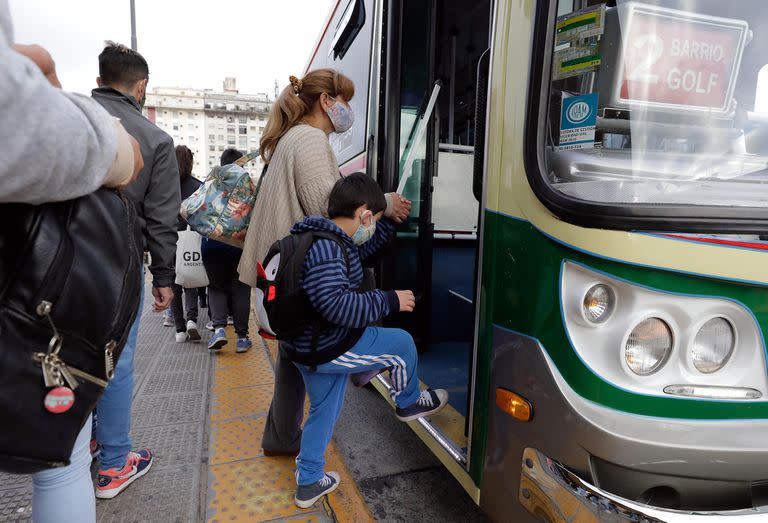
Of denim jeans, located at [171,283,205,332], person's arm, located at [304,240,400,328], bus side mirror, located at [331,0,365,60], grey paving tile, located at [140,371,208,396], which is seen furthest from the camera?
denim jeans, located at [171,283,205,332]

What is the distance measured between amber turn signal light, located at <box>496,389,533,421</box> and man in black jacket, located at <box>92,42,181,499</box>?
5.06 ft

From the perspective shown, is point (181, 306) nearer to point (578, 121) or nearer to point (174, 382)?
point (174, 382)

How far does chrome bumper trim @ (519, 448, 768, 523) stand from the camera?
112 centimetres

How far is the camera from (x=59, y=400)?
93cm

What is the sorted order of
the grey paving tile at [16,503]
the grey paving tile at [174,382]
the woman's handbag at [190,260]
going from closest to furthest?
the grey paving tile at [16,503], the grey paving tile at [174,382], the woman's handbag at [190,260]

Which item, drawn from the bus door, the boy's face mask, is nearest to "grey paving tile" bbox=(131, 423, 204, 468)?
the bus door

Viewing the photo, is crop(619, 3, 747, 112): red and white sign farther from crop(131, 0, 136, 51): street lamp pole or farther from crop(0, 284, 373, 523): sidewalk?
crop(131, 0, 136, 51): street lamp pole

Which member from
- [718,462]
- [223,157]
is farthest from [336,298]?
[223,157]

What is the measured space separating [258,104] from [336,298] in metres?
95.4

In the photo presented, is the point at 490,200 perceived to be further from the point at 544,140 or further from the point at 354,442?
the point at 354,442

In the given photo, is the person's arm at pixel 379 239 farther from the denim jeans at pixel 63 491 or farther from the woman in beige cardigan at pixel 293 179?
the denim jeans at pixel 63 491

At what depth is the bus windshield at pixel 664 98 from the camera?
1.29 m

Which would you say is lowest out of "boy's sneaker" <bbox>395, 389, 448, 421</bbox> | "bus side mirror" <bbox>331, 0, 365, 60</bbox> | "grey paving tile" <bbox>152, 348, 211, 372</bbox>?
"grey paving tile" <bbox>152, 348, 211, 372</bbox>

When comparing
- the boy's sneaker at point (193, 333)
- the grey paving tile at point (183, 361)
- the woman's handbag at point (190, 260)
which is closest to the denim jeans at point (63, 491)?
the grey paving tile at point (183, 361)
